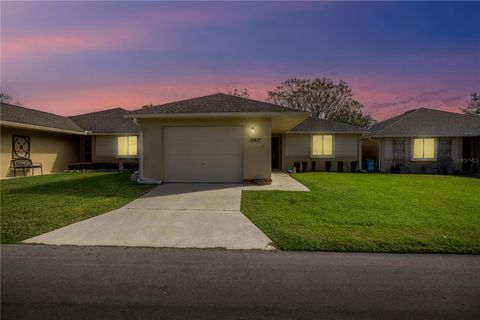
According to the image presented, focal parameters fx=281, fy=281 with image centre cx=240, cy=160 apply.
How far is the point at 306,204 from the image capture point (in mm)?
7719

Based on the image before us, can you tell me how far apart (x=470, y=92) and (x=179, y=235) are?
41.9 meters

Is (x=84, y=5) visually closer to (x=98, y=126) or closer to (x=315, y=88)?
(x=98, y=126)

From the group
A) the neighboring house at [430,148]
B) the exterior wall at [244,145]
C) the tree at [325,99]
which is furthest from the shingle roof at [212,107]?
the tree at [325,99]

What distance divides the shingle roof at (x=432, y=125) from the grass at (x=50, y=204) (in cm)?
1631

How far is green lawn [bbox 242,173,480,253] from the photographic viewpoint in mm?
4691

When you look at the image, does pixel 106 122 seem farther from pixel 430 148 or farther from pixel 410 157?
pixel 430 148

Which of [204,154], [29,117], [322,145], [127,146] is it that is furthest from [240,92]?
[204,154]

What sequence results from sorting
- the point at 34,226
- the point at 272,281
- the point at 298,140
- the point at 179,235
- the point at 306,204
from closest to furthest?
1. the point at 272,281
2. the point at 179,235
3. the point at 34,226
4. the point at 306,204
5. the point at 298,140

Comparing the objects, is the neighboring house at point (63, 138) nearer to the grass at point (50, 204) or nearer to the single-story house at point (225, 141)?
the single-story house at point (225, 141)

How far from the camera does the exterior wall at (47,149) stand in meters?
14.5

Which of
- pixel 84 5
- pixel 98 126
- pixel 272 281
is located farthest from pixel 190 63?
pixel 272 281

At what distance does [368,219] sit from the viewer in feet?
20.4

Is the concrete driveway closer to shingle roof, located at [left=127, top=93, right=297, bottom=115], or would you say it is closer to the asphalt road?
the asphalt road

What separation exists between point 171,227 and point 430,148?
19.0 m
